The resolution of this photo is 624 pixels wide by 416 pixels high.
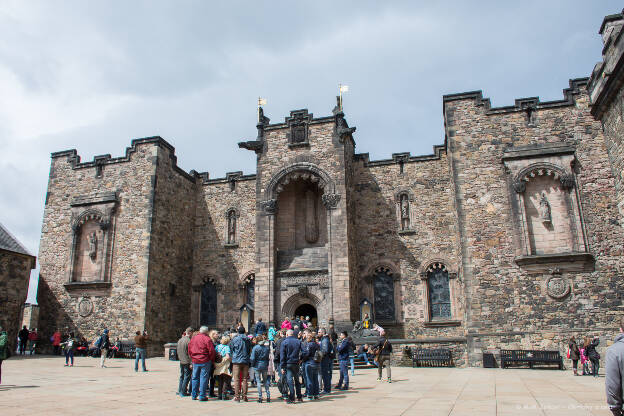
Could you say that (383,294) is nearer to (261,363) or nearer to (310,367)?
(310,367)

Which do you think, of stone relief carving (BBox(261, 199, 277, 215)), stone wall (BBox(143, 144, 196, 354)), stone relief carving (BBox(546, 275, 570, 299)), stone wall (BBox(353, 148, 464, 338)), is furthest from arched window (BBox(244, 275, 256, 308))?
stone relief carving (BBox(546, 275, 570, 299))

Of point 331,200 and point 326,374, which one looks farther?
point 331,200

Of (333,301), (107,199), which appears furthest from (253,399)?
(107,199)

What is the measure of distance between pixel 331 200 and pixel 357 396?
12.9 m

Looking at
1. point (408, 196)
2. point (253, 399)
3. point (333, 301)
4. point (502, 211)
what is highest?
point (408, 196)

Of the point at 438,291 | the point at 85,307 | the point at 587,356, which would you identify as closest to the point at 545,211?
the point at 587,356

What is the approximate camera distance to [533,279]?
62.5ft

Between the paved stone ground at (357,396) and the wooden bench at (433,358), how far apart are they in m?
3.10

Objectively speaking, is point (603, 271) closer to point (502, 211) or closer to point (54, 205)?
point (502, 211)

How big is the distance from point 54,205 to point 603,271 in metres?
26.1

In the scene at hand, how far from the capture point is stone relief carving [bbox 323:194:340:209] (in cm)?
2312

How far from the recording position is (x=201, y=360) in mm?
10617

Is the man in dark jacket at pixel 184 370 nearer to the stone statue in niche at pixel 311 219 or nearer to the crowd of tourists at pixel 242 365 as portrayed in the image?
the crowd of tourists at pixel 242 365

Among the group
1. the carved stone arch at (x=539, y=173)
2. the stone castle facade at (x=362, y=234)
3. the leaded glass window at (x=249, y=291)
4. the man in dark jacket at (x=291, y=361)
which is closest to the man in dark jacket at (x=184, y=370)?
the man in dark jacket at (x=291, y=361)
